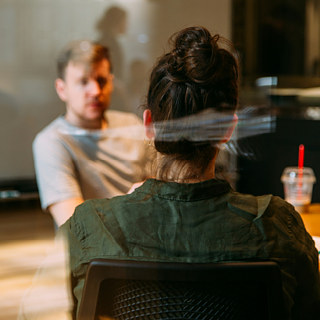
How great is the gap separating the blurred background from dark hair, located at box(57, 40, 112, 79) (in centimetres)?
4

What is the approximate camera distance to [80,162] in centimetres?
91

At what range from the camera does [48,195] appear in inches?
36.5

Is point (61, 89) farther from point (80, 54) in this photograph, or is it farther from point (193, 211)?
point (193, 211)

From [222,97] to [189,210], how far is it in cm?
21

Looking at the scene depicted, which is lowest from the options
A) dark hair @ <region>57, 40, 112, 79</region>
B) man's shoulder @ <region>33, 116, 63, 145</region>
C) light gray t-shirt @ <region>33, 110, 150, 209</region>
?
light gray t-shirt @ <region>33, 110, 150, 209</region>

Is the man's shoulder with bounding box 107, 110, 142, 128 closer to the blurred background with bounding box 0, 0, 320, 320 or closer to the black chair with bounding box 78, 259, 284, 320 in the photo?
the blurred background with bounding box 0, 0, 320, 320

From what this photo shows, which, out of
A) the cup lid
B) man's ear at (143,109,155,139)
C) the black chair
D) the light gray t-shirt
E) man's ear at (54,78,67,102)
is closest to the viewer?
the black chair

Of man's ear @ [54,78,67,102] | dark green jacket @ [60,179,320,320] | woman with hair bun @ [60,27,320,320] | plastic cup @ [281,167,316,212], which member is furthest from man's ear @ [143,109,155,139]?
plastic cup @ [281,167,316,212]

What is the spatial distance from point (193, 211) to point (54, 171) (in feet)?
1.51

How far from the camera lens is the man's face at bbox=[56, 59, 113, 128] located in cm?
100

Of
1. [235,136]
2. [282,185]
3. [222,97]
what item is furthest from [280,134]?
[222,97]

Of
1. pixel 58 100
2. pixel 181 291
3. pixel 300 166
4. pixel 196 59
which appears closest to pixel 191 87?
pixel 196 59

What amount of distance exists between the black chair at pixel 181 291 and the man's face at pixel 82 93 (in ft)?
1.95

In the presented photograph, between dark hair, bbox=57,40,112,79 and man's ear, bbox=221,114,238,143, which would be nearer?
man's ear, bbox=221,114,238,143
